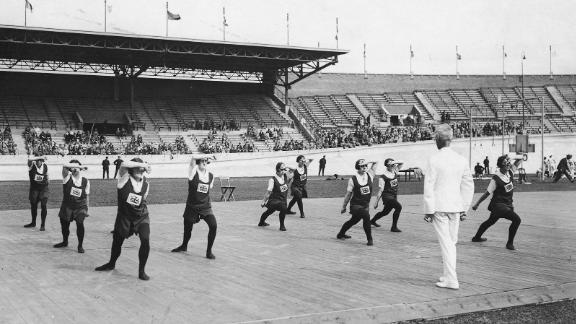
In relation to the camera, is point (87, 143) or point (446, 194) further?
point (87, 143)

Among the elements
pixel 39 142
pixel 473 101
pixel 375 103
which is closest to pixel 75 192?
pixel 39 142

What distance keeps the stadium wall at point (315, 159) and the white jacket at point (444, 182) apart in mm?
36638

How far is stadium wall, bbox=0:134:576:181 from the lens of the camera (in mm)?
41622

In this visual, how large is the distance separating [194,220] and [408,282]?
13.1 ft

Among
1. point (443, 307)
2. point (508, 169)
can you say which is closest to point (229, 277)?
point (443, 307)

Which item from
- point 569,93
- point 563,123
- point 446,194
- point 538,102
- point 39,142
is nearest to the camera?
point 446,194

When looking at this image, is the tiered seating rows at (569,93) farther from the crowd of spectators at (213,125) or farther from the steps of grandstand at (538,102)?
the crowd of spectators at (213,125)

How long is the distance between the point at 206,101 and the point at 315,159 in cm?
1412

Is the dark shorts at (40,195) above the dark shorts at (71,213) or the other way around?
above

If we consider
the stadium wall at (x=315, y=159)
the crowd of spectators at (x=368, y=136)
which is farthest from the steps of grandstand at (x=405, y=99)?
the stadium wall at (x=315, y=159)

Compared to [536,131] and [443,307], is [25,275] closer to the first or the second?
[443,307]

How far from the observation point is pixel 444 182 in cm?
786

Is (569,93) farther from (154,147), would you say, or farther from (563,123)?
(154,147)

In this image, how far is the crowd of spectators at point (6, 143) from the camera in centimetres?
4168
